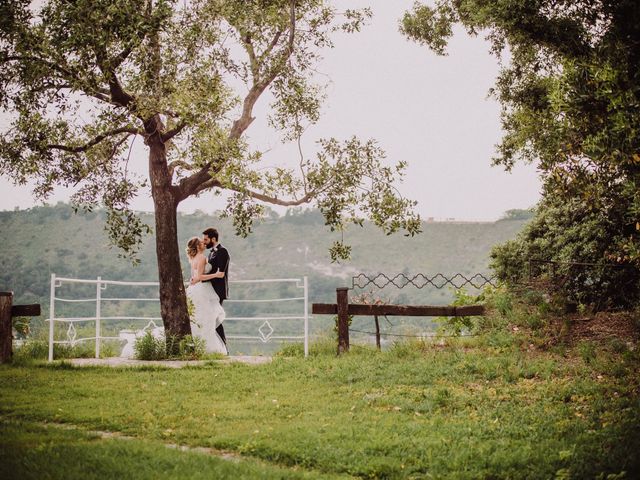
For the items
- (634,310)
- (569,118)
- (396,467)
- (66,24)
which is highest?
(66,24)

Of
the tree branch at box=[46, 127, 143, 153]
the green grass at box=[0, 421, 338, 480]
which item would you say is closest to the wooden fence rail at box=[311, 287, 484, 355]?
the tree branch at box=[46, 127, 143, 153]

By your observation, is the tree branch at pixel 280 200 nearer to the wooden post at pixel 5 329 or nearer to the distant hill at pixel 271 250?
the wooden post at pixel 5 329

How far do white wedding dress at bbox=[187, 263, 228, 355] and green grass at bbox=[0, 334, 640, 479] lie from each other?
2334mm

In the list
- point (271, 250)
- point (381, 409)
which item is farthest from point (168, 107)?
point (271, 250)

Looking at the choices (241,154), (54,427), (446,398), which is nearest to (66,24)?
(241,154)

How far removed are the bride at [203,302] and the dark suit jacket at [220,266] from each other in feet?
0.32

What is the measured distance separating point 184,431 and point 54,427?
1430mm

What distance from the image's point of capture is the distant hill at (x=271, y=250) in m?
54.3

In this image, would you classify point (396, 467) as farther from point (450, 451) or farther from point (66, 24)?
point (66, 24)

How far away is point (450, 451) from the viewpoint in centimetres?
647

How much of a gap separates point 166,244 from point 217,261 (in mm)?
1102

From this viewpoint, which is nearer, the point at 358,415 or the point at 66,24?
the point at 358,415

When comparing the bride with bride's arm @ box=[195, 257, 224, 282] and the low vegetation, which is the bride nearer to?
bride's arm @ box=[195, 257, 224, 282]

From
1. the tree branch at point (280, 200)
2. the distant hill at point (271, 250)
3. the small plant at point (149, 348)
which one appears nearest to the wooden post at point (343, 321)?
the tree branch at point (280, 200)
